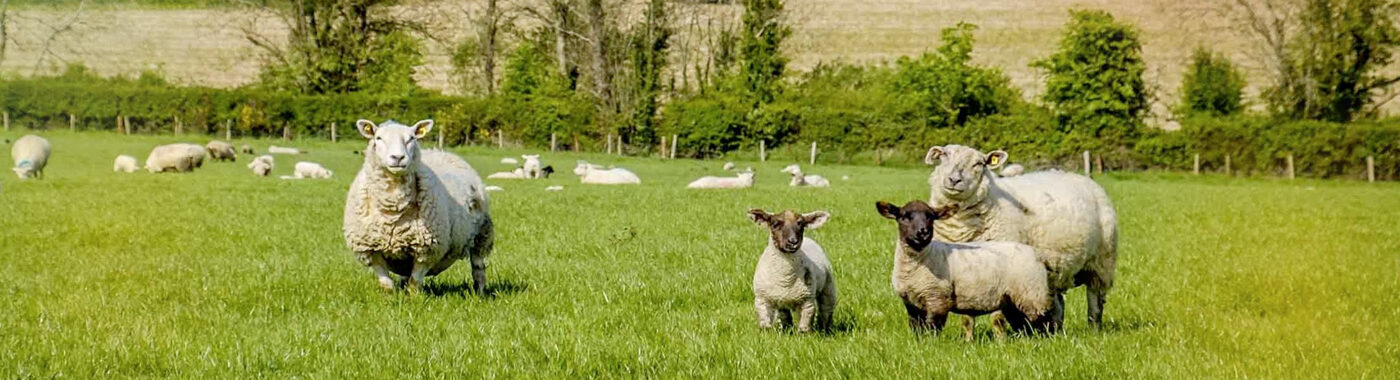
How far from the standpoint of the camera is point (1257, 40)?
53.1 m

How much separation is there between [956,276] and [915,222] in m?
0.45

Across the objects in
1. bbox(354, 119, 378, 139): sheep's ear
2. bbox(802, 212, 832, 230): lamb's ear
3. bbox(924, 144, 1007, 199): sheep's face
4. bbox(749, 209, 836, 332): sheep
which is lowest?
bbox(749, 209, 836, 332): sheep

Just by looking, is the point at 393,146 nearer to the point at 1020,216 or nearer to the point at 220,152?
the point at 1020,216

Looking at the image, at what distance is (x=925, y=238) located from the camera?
24.9 feet

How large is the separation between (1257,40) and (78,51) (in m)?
49.4

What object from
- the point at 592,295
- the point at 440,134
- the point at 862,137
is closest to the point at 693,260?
the point at 592,295

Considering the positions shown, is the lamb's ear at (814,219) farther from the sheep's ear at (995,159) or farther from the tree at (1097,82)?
the tree at (1097,82)

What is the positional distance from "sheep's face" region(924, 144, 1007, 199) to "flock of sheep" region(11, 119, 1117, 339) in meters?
0.01

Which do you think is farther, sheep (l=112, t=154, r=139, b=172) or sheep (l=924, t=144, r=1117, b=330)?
sheep (l=112, t=154, r=139, b=172)

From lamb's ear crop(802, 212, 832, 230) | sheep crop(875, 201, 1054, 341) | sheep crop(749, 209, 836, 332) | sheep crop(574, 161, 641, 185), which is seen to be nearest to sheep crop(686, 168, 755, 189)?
sheep crop(574, 161, 641, 185)

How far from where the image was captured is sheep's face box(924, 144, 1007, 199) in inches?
344

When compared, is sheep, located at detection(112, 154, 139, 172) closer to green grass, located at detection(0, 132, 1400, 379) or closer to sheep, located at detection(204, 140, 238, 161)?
sheep, located at detection(204, 140, 238, 161)

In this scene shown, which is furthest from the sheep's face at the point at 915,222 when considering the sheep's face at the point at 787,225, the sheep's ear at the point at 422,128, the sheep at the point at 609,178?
the sheep at the point at 609,178

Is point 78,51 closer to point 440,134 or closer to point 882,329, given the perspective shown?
point 440,134
